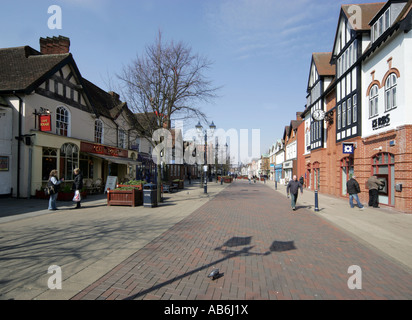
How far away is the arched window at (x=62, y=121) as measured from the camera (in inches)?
692

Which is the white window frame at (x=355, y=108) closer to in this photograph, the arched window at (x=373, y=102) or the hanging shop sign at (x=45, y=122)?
the arched window at (x=373, y=102)

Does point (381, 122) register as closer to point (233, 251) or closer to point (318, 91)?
point (233, 251)

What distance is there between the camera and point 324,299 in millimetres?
3705

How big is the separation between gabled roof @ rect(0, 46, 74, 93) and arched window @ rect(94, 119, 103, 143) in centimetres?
566

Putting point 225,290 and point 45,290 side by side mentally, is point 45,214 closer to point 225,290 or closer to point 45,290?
point 45,290

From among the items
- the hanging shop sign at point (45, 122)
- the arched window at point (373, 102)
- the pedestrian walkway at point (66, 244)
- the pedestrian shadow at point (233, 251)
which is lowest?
Answer: the pedestrian shadow at point (233, 251)

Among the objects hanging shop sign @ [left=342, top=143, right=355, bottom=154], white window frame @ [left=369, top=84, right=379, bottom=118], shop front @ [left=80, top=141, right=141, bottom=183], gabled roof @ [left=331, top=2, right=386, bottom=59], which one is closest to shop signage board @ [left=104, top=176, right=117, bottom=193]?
shop front @ [left=80, top=141, right=141, bottom=183]

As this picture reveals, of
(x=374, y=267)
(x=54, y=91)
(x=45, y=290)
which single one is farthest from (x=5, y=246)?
(x=54, y=91)

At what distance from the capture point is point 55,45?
2008 cm

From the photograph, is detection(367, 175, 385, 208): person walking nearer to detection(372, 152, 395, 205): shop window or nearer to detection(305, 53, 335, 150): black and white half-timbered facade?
detection(372, 152, 395, 205): shop window

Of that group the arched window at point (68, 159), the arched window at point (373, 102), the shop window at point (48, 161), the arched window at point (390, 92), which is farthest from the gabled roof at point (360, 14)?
the shop window at point (48, 161)

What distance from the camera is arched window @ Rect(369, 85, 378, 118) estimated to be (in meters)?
13.5

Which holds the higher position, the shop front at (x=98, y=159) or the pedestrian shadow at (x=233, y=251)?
the shop front at (x=98, y=159)

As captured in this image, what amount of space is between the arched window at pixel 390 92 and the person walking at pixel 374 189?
132 inches
